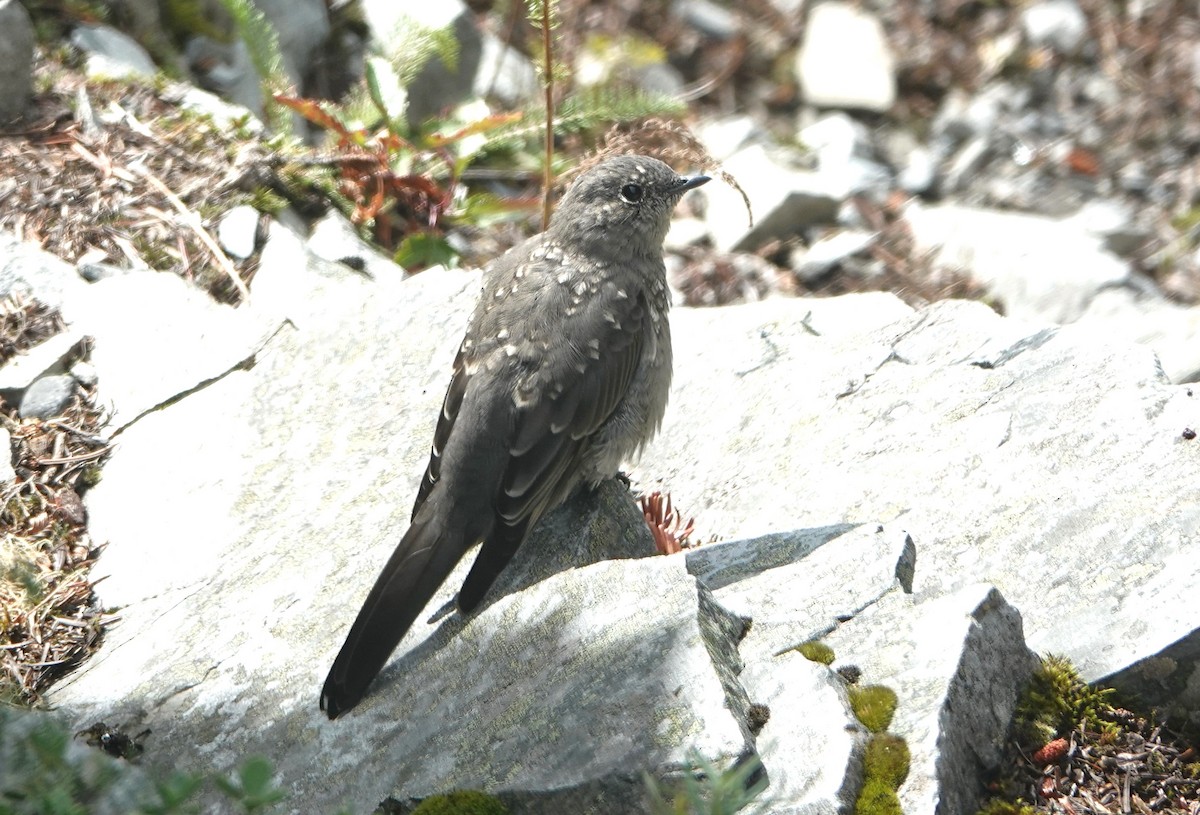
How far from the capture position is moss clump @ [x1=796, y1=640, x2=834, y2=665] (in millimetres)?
4316

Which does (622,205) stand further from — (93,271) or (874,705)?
(874,705)

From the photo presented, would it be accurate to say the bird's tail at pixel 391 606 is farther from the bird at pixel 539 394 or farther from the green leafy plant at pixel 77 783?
the green leafy plant at pixel 77 783

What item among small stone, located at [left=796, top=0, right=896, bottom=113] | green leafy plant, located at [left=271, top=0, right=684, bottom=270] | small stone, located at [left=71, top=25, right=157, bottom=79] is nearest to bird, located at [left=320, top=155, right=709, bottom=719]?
green leafy plant, located at [left=271, top=0, right=684, bottom=270]

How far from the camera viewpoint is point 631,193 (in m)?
6.40

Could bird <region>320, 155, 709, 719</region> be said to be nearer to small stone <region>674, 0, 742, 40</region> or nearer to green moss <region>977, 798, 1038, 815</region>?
green moss <region>977, 798, 1038, 815</region>

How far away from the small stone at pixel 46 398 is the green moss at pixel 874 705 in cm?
413

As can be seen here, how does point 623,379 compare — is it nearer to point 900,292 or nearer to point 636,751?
point 636,751

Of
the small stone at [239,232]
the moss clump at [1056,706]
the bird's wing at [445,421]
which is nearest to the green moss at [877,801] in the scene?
the moss clump at [1056,706]

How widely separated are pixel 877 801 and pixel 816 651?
2.26 feet

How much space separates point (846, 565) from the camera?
477cm

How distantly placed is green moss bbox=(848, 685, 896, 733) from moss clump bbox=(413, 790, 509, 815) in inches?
46.0

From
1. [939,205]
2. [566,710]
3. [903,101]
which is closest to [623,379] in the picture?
[566,710]

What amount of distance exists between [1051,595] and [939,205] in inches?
246

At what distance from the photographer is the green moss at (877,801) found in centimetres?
373
